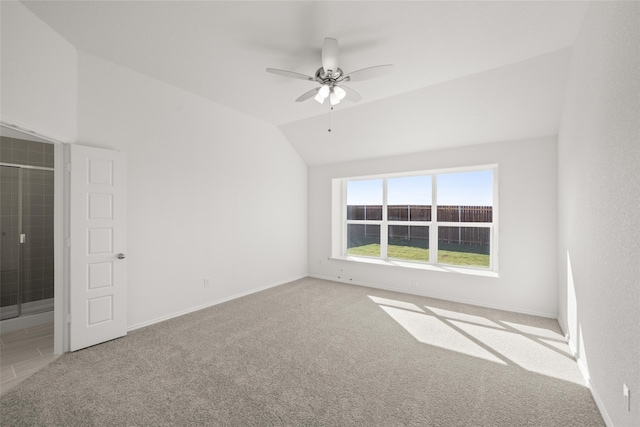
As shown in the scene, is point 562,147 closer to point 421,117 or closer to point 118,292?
point 421,117

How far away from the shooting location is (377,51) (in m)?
2.64

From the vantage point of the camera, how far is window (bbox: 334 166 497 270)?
4348 mm

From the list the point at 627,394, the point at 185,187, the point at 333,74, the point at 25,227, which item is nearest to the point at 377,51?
the point at 333,74

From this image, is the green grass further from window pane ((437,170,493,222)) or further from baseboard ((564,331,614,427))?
baseboard ((564,331,614,427))

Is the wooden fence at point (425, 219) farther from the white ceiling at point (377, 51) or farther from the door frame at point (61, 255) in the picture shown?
the door frame at point (61, 255)

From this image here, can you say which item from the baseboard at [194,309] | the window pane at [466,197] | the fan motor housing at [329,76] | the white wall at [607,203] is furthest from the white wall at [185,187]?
the white wall at [607,203]

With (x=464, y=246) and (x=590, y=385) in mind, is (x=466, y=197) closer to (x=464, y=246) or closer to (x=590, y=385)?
(x=464, y=246)

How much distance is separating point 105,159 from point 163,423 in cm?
258

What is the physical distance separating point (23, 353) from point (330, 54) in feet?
13.3

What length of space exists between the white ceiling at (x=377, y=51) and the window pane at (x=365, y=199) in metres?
1.50

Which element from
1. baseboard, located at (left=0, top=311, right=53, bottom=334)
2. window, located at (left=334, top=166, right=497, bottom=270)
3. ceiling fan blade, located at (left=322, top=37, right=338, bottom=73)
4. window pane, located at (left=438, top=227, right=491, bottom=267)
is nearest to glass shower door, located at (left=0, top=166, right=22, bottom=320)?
baseboard, located at (left=0, top=311, right=53, bottom=334)

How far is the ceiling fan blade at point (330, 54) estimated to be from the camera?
217 cm

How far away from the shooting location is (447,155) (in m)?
4.36

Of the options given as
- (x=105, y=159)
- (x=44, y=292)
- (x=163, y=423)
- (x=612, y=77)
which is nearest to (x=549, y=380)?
(x=612, y=77)
